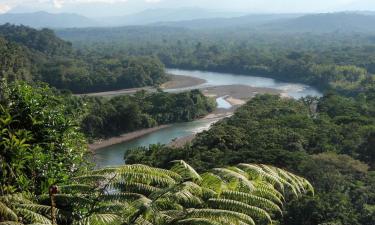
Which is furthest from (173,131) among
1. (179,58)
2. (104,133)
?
(179,58)

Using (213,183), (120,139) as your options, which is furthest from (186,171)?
(120,139)

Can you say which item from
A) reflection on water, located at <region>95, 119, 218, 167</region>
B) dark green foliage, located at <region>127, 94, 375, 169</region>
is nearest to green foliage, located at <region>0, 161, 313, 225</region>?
dark green foliage, located at <region>127, 94, 375, 169</region>

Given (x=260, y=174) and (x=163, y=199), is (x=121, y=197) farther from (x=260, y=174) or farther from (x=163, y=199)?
(x=260, y=174)

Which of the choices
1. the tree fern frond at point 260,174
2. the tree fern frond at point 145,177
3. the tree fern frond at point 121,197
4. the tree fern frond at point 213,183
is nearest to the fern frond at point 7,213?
the tree fern frond at point 121,197

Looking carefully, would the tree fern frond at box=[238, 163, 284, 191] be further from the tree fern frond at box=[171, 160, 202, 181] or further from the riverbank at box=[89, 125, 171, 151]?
the riverbank at box=[89, 125, 171, 151]

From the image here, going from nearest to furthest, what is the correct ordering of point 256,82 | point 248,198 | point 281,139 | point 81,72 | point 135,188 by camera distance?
1. point 248,198
2. point 135,188
3. point 281,139
4. point 81,72
5. point 256,82

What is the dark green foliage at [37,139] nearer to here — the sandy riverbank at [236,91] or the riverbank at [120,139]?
the riverbank at [120,139]

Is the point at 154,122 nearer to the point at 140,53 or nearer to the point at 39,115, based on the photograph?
the point at 39,115
